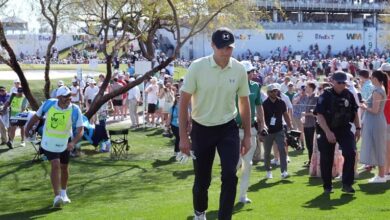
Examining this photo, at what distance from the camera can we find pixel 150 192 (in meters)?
11.8

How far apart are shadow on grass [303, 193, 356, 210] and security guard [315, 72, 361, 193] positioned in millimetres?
204

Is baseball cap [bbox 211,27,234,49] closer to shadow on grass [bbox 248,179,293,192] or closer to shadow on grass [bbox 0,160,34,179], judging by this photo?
shadow on grass [bbox 248,179,293,192]

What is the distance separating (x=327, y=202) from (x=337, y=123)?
107cm

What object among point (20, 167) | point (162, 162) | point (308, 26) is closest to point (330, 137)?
point (162, 162)

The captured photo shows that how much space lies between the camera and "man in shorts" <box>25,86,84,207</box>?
9.64 metres

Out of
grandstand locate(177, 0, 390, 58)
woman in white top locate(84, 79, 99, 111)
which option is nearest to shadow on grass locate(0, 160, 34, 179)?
woman in white top locate(84, 79, 99, 111)

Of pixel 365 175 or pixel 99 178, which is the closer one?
pixel 365 175

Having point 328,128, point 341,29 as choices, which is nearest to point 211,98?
point 328,128

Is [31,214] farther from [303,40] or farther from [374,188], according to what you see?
[303,40]

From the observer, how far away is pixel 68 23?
24.2 meters

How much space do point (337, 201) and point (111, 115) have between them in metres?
19.0

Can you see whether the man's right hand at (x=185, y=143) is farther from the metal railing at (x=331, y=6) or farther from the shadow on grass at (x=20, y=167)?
→ the metal railing at (x=331, y=6)

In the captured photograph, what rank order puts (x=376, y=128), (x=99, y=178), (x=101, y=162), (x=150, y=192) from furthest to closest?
(x=101, y=162)
(x=99, y=178)
(x=150, y=192)
(x=376, y=128)

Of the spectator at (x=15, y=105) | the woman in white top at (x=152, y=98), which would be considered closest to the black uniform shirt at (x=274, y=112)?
the spectator at (x=15, y=105)
